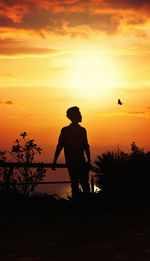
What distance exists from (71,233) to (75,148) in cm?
260

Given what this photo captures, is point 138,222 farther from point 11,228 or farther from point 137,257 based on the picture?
point 137,257

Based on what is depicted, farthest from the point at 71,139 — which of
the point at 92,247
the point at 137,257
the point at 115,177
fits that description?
the point at 137,257

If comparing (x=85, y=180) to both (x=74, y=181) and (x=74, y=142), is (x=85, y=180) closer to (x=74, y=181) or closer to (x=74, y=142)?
(x=74, y=181)

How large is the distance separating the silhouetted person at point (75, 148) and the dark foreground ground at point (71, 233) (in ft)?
1.69

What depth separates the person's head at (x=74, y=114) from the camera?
949 cm

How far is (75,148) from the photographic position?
9578mm

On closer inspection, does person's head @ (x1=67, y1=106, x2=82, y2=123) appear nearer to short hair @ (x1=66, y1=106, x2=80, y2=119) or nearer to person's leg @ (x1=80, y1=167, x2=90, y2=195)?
Answer: short hair @ (x1=66, y1=106, x2=80, y2=119)

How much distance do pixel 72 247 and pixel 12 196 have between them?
583 centimetres

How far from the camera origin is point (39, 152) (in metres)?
13.2

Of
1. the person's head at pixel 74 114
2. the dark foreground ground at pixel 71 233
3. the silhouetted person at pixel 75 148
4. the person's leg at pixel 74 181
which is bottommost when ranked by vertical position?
the dark foreground ground at pixel 71 233

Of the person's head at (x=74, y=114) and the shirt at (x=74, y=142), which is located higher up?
the person's head at (x=74, y=114)

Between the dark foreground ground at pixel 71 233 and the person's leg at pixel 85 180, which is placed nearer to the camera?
the dark foreground ground at pixel 71 233

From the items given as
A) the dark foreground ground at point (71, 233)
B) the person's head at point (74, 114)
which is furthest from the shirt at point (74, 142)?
the dark foreground ground at point (71, 233)

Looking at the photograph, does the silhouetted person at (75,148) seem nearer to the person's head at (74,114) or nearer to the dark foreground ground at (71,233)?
the person's head at (74,114)
